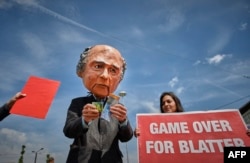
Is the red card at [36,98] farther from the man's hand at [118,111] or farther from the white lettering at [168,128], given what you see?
the white lettering at [168,128]

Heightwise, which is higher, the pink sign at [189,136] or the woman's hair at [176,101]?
the woman's hair at [176,101]

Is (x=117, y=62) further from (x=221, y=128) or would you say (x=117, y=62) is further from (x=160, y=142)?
(x=221, y=128)

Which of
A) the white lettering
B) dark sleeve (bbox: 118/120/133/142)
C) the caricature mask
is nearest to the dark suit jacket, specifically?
dark sleeve (bbox: 118/120/133/142)

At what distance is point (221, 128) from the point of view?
291 cm

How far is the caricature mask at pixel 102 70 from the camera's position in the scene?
102 inches

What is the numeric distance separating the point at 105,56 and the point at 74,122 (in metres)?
0.93

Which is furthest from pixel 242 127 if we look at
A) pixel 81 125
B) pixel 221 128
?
pixel 81 125

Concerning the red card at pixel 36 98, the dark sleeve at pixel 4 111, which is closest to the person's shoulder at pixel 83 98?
the red card at pixel 36 98

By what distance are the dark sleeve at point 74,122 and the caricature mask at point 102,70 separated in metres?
0.26

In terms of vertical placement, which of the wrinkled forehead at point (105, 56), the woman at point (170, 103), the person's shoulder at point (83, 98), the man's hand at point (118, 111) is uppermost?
the wrinkled forehead at point (105, 56)

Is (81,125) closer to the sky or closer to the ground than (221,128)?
closer to the ground

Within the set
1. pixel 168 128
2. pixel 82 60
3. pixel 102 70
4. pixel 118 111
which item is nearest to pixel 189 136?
pixel 168 128

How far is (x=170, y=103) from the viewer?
11.6 ft

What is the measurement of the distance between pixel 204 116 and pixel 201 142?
1.29 feet
